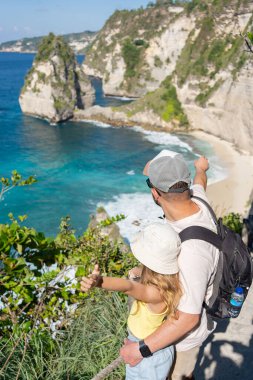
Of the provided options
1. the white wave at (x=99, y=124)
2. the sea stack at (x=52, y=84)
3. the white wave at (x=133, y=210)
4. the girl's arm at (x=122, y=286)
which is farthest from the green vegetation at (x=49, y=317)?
the sea stack at (x=52, y=84)

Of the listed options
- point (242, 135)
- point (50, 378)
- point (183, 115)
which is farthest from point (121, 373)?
point (183, 115)

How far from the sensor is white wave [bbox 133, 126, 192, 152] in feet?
143

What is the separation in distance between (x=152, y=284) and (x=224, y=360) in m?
2.50

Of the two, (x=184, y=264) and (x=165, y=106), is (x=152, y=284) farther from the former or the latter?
(x=165, y=106)

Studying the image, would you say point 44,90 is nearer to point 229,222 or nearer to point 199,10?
point 199,10

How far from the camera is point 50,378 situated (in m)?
3.21

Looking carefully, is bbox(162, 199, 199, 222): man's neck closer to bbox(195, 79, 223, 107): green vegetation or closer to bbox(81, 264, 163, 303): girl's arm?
bbox(81, 264, 163, 303): girl's arm

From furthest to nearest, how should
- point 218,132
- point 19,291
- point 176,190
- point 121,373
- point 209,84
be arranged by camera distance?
point 209,84 < point 218,132 < point 19,291 < point 121,373 < point 176,190

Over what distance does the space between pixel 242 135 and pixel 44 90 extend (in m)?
32.8

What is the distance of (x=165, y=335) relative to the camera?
2412mm

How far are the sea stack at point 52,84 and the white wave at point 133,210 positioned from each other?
1215 inches

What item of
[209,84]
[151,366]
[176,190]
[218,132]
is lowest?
[218,132]

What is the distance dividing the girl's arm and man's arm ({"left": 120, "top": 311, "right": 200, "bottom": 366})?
0.18 metres

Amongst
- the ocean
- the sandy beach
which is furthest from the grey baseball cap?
the ocean
